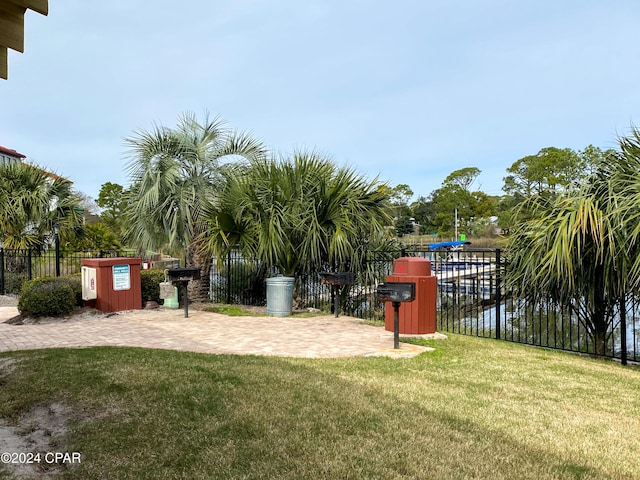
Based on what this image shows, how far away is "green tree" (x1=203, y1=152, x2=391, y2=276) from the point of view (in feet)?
28.9

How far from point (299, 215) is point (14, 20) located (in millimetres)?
6614

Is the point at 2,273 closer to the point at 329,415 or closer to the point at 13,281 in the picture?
the point at 13,281

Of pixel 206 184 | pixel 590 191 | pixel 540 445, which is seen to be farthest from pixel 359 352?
pixel 206 184

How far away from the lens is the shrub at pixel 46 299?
26.3ft

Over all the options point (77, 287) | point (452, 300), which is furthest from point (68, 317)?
point (452, 300)

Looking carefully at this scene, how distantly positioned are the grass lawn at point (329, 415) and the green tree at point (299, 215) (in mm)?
3875

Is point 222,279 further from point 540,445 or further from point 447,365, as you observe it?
point 540,445

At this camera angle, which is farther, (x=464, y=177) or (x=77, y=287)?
(x=464, y=177)

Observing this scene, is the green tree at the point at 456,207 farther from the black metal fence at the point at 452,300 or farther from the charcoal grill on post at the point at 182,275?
the charcoal grill on post at the point at 182,275

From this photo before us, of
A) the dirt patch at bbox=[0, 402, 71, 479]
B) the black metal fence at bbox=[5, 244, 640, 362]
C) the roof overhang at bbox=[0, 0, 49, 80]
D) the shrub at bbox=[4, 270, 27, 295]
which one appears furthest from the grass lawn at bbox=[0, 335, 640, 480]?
the shrub at bbox=[4, 270, 27, 295]

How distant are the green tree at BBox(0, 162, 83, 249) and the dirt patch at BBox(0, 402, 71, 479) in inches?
413

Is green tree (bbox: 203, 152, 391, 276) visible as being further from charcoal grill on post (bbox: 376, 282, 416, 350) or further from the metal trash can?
charcoal grill on post (bbox: 376, 282, 416, 350)

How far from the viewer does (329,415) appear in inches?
129

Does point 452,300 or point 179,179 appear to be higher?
point 179,179
